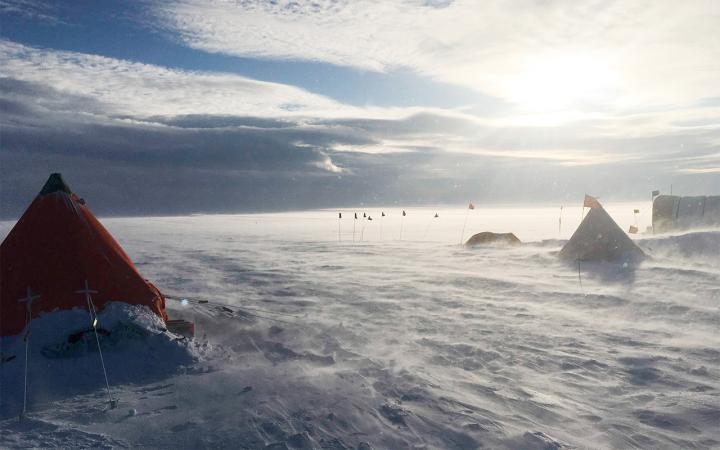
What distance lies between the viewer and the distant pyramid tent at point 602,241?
19.2 meters

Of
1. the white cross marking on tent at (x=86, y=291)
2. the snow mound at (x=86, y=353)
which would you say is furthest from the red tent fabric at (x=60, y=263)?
the snow mound at (x=86, y=353)

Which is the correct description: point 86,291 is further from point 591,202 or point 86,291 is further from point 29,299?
point 591,202

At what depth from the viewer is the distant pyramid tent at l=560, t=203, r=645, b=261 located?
63.0ft

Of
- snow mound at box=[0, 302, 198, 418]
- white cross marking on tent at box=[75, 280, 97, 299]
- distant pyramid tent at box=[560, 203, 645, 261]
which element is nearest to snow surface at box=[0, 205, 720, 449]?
snow mound at box=[0, 302, 198, 418]

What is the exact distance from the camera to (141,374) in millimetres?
6762

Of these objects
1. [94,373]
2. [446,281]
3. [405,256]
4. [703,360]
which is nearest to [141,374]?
[94,373]

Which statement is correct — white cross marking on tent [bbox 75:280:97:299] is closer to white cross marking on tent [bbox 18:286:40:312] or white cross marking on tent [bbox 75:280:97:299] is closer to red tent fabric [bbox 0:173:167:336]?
red tent fabric [bbox 0:173:167:336]

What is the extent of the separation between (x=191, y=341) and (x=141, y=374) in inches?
46.6

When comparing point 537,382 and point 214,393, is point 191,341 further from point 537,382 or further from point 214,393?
point 537,382

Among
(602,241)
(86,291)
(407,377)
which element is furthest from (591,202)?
(86,291)

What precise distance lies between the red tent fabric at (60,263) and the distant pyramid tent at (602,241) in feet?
59.4

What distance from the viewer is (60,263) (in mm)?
7578

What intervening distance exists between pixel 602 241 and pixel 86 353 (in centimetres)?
1966

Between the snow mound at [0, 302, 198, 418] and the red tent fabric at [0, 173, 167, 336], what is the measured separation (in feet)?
0.90
